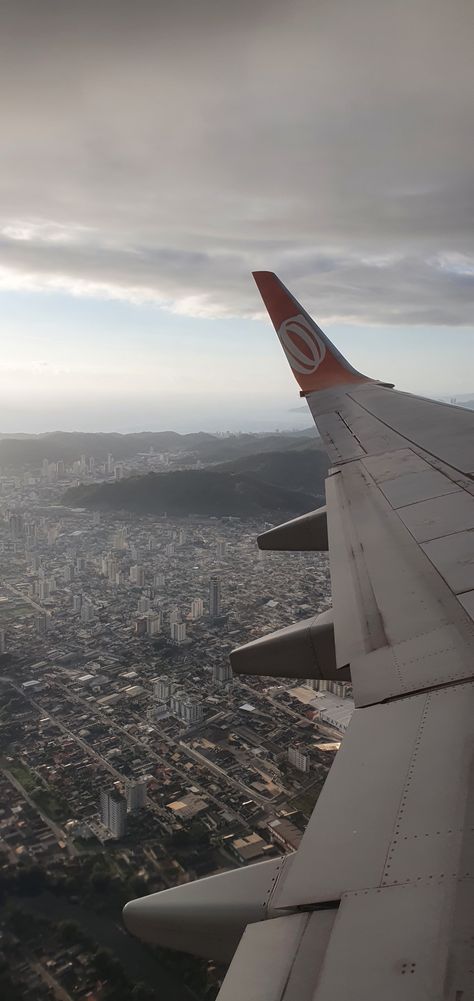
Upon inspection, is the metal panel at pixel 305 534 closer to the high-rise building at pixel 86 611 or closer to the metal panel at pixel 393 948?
the metal panel at pixel 393 948

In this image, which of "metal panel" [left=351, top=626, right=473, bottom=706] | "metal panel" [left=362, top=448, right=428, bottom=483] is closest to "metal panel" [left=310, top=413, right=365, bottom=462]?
"metal panel" [left=362, top=448, right=428, bottom=483]

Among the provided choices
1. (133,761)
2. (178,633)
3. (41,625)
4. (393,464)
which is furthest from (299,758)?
(41,625)

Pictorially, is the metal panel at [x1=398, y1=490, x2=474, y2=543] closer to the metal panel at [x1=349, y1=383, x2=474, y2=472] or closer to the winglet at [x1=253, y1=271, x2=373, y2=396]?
the metal panel at [x1=349, y1=383, x2=474, y2=472]

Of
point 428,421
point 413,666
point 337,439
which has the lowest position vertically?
point 413,666

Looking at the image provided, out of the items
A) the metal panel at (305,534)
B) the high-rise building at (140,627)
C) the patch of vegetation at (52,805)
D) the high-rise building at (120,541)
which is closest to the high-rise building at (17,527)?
the high-rise building at (120,541)

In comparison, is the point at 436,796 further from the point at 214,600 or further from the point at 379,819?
the point at 214,600

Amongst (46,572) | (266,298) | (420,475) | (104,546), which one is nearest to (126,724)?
(266,298)
